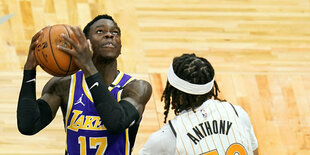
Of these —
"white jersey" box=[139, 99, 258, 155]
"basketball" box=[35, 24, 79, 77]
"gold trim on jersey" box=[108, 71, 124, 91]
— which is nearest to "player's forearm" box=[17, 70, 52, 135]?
"basketball" box=[35, 24, 79, 77]

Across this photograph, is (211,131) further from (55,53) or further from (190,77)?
(55,53)

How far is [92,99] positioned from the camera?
4422 mm

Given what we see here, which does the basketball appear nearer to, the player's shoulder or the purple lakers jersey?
the purple lakers jersey

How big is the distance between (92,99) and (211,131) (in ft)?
3.23

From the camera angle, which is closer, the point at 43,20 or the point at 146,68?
the point at 146,68

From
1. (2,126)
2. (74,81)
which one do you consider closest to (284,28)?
(2,126)

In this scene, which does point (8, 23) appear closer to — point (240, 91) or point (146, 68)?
point (146, 68)

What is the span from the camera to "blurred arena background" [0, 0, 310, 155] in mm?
7160

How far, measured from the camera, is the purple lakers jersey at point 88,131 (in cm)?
437

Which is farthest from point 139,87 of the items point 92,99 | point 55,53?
point 55,53

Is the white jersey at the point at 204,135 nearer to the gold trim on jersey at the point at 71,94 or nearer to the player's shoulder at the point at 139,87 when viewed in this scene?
the player's shoulder at the point at 139,87

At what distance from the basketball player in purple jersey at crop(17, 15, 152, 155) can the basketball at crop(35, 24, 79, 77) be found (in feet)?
0.14

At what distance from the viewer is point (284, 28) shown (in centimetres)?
927

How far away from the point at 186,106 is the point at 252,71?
4.42m
